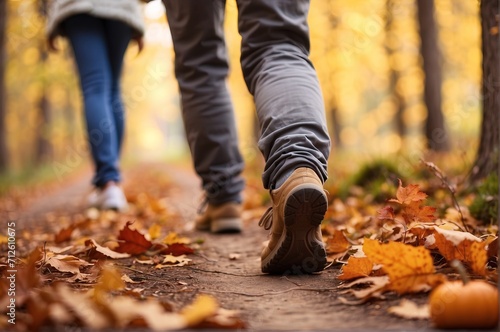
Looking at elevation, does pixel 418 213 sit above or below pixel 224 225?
above

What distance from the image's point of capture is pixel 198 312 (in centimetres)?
Result: 96

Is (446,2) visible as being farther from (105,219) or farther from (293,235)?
(293,235)

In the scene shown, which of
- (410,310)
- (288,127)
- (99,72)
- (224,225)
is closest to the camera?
(410,310)

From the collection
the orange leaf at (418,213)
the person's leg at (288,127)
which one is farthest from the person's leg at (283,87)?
the orange leaf at (418,213)

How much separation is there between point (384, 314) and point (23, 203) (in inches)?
193

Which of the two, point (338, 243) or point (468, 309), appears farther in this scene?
point (338, 243)

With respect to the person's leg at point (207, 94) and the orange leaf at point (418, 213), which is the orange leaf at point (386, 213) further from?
the person's leg at point (207, 94)

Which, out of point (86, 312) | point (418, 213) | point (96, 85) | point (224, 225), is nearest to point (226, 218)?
point (224, 225)

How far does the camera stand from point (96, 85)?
3.43 m

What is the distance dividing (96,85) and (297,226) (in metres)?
2.30

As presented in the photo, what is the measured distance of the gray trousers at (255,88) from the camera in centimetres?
166

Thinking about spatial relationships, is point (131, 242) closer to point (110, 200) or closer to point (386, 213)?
point (386, 213)

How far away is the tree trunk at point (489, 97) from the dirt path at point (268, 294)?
1384 millimetres

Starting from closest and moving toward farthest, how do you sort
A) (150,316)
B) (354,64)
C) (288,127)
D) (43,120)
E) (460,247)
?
(150,316)
(460,247)
(288,127)
(43,120)
(354,64)
